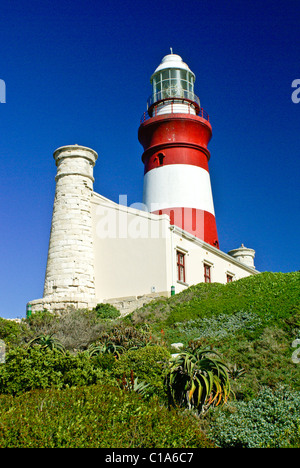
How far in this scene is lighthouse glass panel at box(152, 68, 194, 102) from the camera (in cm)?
2939

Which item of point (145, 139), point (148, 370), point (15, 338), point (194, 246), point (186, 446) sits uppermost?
point (145, 139)

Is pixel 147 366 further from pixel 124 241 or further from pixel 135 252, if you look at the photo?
pixel 124 241

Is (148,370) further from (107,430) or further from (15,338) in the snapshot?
(15,338)

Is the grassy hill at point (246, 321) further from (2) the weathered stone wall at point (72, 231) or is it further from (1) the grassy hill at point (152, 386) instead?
(2) the weathered stone wall at point (72, 231)

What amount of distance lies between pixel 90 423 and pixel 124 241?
1697 cm

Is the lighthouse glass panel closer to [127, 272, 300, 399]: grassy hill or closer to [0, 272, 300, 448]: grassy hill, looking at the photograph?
[127, 272, 300, 399]: grassy hill

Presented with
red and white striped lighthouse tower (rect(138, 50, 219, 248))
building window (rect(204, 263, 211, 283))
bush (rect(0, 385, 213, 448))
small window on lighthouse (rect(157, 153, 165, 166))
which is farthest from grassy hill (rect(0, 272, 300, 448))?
small window on lighthouse (rect(157, 153, 165, 166))

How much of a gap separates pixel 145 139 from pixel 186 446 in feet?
81.1

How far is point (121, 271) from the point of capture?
22.1 metres

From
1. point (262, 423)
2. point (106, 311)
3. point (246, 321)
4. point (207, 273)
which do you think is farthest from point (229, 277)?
point (262, 423)

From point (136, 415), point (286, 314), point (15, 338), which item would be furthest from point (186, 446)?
point (15, 338)

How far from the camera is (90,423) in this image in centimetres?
564

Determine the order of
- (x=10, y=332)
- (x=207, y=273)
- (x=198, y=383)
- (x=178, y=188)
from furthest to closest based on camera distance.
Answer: (x=178, y=188) → (x=207, y=273) → (x=10, y=332) → (x=198, y=383)

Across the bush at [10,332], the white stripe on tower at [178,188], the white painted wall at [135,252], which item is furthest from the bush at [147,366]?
the white stripe on tower at [178,188]
